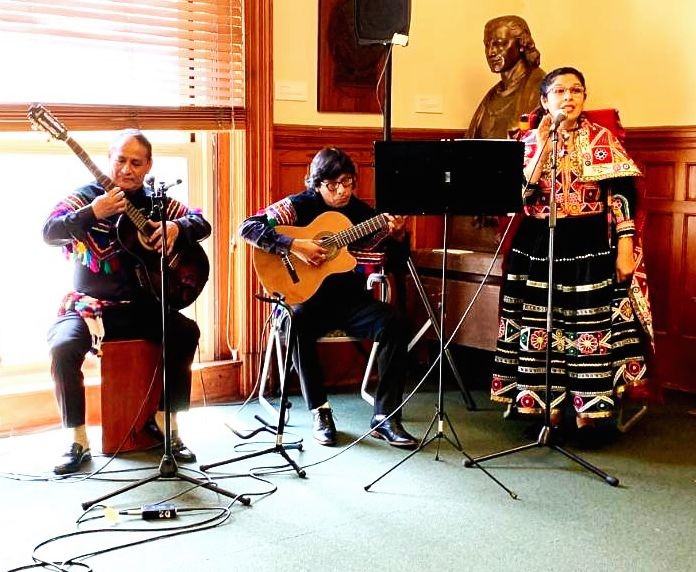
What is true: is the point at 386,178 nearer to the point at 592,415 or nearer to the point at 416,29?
the point at 592,415

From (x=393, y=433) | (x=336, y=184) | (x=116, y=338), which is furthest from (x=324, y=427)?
(x=336, y=184)

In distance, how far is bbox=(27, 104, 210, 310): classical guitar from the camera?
2984mm

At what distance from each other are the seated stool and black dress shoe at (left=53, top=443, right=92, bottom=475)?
102 millimetres

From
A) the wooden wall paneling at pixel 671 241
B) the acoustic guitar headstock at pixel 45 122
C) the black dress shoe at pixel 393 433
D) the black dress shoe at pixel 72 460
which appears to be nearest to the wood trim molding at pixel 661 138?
the wooden wall paneling at pixel 671 241

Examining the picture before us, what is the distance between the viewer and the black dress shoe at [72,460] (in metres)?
3.07

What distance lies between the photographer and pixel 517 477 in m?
3.10

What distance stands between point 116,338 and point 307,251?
80 centimetres

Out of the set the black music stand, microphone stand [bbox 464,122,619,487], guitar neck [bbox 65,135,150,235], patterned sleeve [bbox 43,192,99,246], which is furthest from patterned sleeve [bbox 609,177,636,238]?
patterned sleeve [bbox 43,192,99,246]

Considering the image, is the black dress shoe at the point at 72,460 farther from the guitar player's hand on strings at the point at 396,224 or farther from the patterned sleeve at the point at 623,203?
the patterned sleeve at the point at 623,203

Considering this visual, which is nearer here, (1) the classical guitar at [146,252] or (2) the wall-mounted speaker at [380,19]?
(1) the classical guitar at [146,252]

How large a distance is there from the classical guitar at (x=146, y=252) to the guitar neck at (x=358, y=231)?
53 centimetres

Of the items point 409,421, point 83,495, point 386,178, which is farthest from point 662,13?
point 83,495

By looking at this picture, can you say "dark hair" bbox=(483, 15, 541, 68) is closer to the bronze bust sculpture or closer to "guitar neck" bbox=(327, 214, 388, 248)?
the bronze bust sculpture

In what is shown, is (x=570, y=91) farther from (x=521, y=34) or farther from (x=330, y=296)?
(x=330, y=296)
